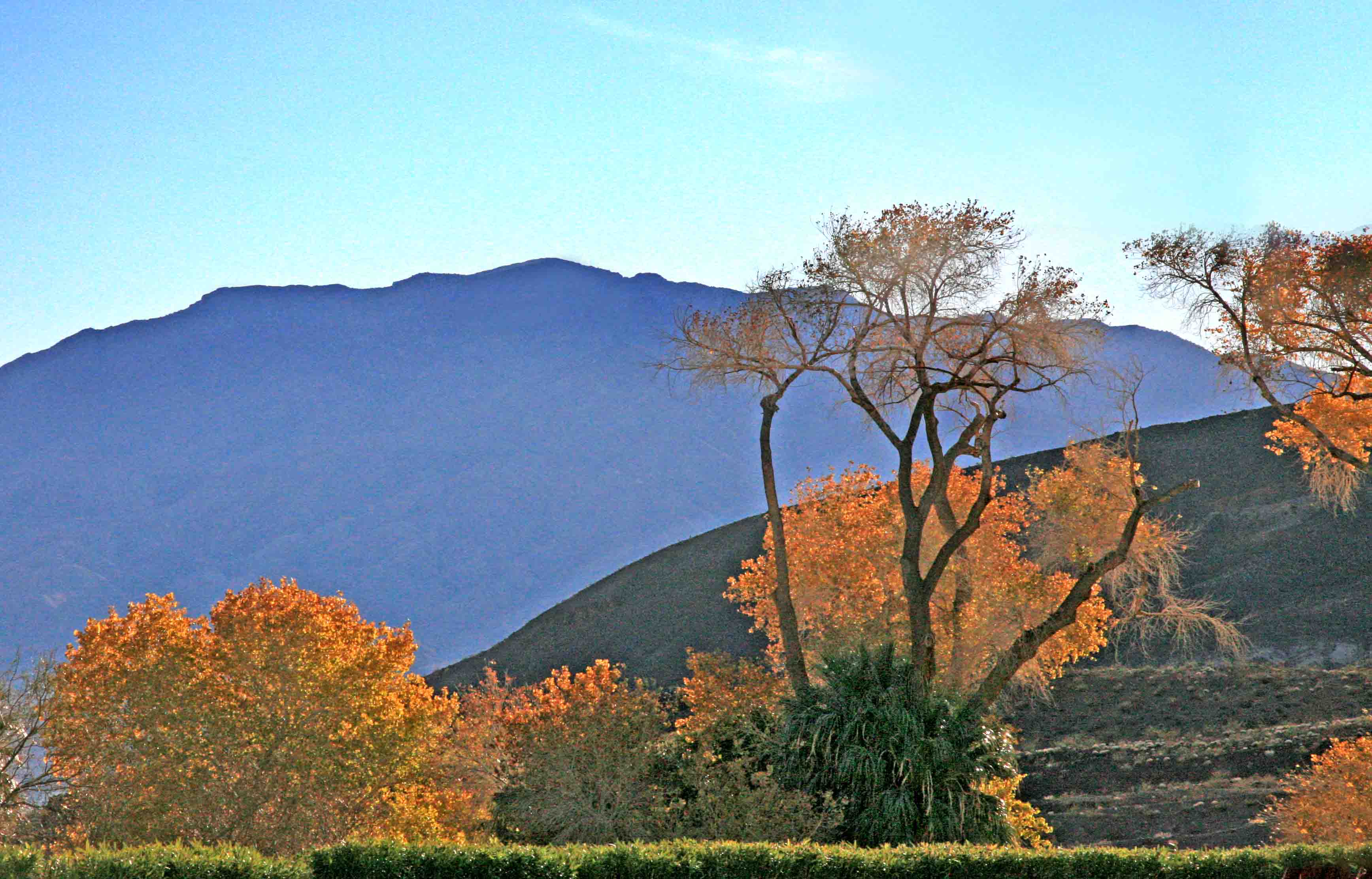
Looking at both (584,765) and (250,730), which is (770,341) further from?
(250,730)

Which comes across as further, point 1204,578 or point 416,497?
point 416,497

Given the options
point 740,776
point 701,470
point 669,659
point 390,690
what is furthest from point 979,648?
point 701,470

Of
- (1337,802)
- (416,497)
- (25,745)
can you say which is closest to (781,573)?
(1337,802)

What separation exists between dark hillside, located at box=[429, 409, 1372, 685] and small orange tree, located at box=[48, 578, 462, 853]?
3442 centimetres

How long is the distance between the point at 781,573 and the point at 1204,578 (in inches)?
1772

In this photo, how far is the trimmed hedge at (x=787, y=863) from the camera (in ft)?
40.0

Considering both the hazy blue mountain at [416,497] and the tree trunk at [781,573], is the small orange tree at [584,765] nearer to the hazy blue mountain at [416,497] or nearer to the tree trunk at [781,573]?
the tree trunk at [781,573]

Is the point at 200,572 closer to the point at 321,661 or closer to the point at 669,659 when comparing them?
the point at 669,659

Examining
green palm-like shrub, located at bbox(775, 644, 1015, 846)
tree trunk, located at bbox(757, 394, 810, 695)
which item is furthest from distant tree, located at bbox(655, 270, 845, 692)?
green palm-like shrub, located at bbox(775, 644, 1015, 846)

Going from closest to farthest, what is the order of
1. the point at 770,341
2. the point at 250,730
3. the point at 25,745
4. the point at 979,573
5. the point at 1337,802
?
the point at 1337,802
the point at 250,730
the point at 25,745
the point at 770,341
the point at 979,573

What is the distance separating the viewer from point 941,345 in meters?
21.7

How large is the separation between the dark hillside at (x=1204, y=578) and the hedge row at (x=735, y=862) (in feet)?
129

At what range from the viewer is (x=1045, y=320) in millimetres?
21016

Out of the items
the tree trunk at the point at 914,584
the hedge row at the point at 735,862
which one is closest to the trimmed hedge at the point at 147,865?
the hedge row at the point at 735,862
